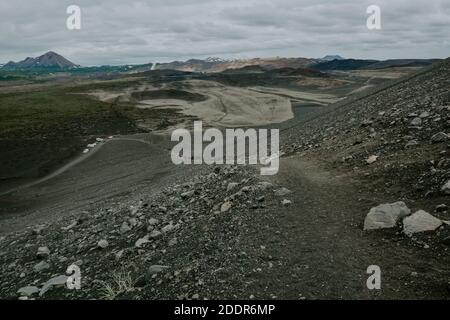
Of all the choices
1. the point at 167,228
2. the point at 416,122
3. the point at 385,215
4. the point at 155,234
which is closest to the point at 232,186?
the point at 167,228

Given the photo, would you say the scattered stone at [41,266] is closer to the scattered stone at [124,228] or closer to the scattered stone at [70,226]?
the scattered stone at [124,228]

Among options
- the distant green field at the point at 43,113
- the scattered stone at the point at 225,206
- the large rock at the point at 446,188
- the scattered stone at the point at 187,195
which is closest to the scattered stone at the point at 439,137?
the large rock at the point at 446,188

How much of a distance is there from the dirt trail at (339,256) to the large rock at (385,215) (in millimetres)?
215

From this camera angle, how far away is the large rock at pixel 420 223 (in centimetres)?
798

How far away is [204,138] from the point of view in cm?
3806

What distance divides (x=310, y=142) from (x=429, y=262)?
10.9 meters

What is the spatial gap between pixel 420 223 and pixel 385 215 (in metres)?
0.72

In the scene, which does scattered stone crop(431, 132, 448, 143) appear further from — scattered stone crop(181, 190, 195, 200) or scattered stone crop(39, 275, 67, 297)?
scattered stone crop(39, 275, 67, 297)

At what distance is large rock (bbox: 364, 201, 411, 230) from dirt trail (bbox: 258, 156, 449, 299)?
0.22 m

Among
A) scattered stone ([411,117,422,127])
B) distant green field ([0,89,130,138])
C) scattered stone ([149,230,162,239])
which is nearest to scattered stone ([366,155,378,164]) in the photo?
scattered stone ([411,117,422,127])

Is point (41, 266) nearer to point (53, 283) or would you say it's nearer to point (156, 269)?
point (53, 283)

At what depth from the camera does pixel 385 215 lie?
867cm

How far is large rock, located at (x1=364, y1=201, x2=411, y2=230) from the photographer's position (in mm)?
8523
